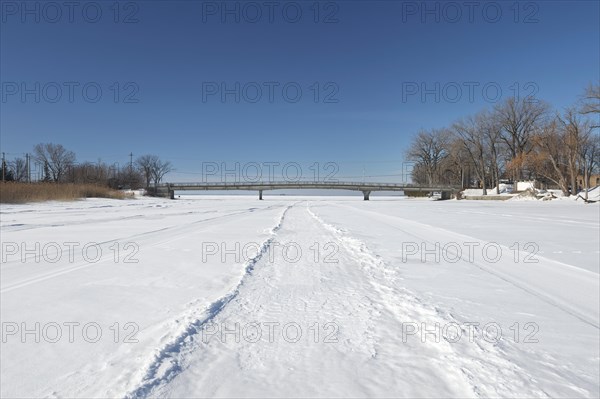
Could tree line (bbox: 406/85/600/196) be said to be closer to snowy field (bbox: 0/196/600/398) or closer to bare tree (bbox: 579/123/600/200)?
bare tree (bbox: 579/123/600/200)

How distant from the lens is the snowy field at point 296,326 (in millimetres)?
2443

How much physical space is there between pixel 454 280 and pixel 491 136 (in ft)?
220

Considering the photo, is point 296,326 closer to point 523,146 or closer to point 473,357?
point 473,357

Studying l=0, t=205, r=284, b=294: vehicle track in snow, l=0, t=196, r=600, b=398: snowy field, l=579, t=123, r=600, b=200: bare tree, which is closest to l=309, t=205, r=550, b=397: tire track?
l=0, t=196, r=600, b=398: snowy field

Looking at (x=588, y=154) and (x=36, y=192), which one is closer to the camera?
(x=36, y=192)

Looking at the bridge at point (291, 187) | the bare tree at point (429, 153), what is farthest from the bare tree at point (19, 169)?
the bare tree at point (429, 153)

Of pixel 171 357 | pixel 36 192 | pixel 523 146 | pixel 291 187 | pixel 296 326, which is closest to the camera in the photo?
pixel 171 357

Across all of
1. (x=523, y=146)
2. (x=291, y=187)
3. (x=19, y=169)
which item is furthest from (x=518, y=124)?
(x=19, y=169)

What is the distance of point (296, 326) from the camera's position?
348 cm

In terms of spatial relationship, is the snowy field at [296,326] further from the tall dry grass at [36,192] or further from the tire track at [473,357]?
the tall dry grass at [36,192]

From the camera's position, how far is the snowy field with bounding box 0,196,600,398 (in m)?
2.44

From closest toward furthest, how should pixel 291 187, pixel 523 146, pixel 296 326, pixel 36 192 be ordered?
1. pixel 296 326
2. pixel 36 192
3. pixel 523 146
4. pixel 291 187

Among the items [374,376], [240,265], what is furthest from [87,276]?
[374,376]

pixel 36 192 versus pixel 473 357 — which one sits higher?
pixel 36 192
